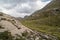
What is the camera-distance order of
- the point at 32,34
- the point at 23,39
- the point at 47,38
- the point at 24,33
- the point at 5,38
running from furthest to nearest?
1. the point at 47,38
2. the point at 32,34
3. the point at 24,33
4. the point at 23,39
5. the point at 5,38

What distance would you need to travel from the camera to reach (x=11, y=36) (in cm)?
4012

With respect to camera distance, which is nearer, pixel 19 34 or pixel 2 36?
pixel 2 36

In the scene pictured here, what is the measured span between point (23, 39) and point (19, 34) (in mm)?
2265

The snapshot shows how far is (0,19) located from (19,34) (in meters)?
6.81

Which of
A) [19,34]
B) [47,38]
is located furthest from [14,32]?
[47,38]

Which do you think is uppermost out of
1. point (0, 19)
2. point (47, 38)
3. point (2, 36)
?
point (0, 19)

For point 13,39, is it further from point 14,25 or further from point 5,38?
point 14,25

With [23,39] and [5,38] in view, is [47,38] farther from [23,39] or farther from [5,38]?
[5,38]

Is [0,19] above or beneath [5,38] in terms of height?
above

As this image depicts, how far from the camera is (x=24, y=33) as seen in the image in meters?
44.6

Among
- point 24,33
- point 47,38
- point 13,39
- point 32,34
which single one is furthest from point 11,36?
point 47,38

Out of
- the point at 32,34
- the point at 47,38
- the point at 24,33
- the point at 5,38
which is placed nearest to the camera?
the point at 5,38

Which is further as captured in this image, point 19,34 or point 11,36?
point 19,34

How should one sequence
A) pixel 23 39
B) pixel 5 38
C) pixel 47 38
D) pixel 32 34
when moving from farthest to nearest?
pixel 47 38 < pixel 32 34 < pixel 23 39 < pixel 5 38
